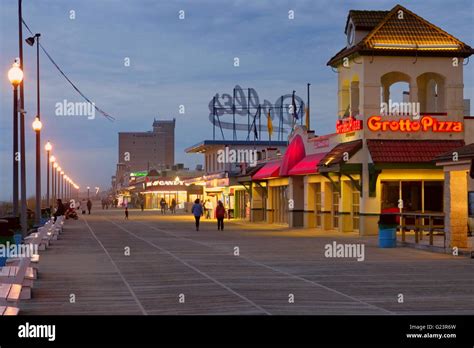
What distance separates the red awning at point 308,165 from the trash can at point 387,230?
45.0 feet

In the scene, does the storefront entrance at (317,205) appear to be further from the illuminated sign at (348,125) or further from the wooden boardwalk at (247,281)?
the wooden boardwalk at (247,281)

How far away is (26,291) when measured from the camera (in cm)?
1698

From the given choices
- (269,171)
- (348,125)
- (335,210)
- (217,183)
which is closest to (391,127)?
(348,125)

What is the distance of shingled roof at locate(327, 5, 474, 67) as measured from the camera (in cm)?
4131

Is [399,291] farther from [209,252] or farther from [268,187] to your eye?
[268,187]

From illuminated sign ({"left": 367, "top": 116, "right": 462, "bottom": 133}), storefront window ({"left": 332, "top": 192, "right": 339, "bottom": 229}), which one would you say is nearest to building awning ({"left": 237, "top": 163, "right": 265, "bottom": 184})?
storefront window ({"left": 332, "top": 192, "right": 339, "bottom": 229})

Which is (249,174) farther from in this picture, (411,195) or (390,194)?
(411,195)

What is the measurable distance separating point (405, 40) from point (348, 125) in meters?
4.67

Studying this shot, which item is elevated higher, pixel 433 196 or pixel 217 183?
pixel 217 183

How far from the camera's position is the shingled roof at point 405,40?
41312 millimetres

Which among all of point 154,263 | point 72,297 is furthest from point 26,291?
point 154,263

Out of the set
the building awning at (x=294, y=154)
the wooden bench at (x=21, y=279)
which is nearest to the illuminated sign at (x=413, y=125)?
the building awning at (x=294, y=154)

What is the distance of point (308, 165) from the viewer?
4794cm
